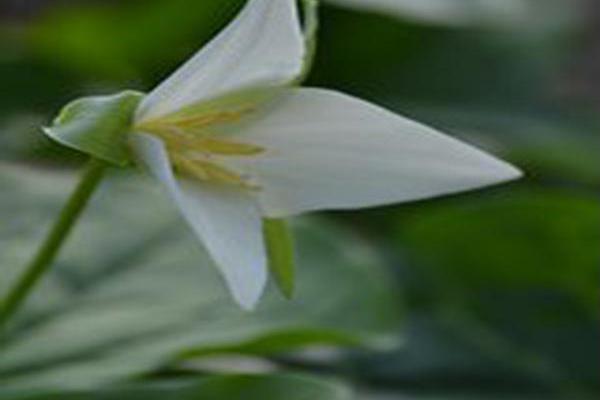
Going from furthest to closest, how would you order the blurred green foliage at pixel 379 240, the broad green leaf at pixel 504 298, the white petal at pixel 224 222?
1. the broad green leaf at pixel 504 298
2. the blurred green foliage at pixel 379 240
3. the white petal at pixel 224 222

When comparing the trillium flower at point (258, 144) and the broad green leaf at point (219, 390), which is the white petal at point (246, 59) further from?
the broad green leaf at point (219, 390)

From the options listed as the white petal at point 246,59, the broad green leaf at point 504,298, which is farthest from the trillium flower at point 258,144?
the broad green leaf at point 504,298

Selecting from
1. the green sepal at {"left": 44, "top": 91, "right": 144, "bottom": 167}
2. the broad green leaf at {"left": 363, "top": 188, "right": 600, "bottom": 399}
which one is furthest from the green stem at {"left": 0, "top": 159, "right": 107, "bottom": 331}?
the broad green leaf at {"left": 363, "top": 188, "right": 600, "bottom": 399}

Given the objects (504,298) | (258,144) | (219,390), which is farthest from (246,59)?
(504,298)

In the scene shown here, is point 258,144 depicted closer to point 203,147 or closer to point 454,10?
point 203,147

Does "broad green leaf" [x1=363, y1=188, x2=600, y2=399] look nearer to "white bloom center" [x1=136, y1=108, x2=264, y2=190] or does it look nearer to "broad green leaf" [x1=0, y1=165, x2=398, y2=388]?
"broad green leaf" [x1=0, y1=165, x2=398, y2=388]

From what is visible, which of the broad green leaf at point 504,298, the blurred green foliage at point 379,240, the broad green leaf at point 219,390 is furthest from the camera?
the broad green leaf at point 504,298

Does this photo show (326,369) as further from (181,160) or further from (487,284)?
(181,160)
